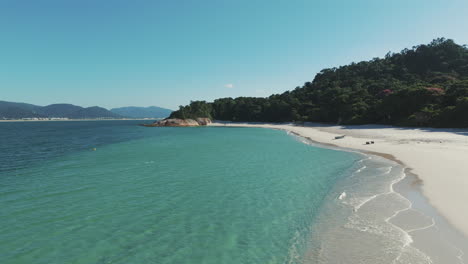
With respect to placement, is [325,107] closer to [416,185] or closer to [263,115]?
[263,115]

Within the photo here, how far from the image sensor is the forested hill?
4769 cm

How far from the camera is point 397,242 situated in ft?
22.8

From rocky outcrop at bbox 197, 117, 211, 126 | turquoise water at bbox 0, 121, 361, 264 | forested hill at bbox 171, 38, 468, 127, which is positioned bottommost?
turquoise water at bbox 0, 121, 361, 264

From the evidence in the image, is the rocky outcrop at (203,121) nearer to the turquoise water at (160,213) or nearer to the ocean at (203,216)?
the turquoise water at (160,213)

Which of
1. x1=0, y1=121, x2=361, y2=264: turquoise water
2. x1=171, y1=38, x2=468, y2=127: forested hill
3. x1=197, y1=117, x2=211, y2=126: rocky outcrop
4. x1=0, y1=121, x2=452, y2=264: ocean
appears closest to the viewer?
x1=0, y1=121, x2=452, y2=264: ocean

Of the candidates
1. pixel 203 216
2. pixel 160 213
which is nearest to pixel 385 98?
pixel 203 216

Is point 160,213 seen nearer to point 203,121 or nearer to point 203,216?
point 203,216

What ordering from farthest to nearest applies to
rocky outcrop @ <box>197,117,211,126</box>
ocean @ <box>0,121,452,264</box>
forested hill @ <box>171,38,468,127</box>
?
1. rocky outcrop @ <box>197,117,211,126</box>
2. forested hill @ <box>171,38,468,127</box>
3. ocean @ <box>0,121,452,264</box>

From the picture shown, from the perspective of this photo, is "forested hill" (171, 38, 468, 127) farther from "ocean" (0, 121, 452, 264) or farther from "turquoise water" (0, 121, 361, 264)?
"turquoise water" (0, 121, 361, 264)

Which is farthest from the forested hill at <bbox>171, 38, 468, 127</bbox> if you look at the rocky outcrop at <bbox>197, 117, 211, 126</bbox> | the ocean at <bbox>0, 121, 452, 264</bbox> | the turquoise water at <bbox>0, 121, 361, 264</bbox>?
the turquoise water at <bbox>0, 121, 361, 264</bbox>

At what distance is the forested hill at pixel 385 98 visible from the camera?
156ft

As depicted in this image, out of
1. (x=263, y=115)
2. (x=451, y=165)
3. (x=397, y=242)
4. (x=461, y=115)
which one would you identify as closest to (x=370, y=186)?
(x=397, y=242)

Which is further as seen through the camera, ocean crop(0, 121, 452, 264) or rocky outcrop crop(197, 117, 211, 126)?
rocky outcrop crop(197, 117, 211, 126)

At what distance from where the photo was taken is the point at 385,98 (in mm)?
57438
